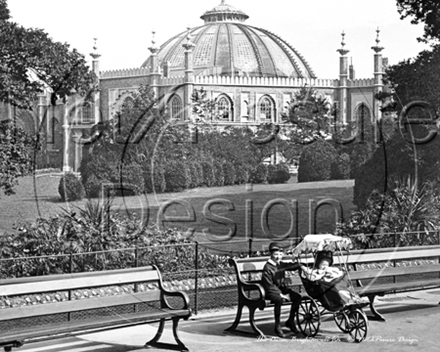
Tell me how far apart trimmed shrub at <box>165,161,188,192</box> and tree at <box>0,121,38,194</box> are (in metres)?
16.1

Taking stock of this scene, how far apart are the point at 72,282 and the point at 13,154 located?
8.49 m

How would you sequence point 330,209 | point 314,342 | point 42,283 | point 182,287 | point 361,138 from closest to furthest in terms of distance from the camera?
point 42,283 < point 314,342 < point 182,287 < point 330,209 < point 361,138

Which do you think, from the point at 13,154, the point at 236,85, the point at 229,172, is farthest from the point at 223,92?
the point at 13,154

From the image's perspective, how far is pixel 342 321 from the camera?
8906mm

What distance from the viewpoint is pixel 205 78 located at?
2576 inches

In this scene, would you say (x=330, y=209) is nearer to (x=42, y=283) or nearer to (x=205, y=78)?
(x=42, y=283)

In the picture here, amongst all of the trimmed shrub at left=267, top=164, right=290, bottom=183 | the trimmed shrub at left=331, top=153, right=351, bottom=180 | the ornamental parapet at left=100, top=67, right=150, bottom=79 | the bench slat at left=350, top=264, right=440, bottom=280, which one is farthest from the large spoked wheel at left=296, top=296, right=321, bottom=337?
the ornamental parapet at left=100, top=67, right=150, bottom=79

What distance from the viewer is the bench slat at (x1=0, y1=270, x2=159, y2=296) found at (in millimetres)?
7637

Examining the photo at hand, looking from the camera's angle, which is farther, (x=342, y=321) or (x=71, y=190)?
(x=71, y=190)

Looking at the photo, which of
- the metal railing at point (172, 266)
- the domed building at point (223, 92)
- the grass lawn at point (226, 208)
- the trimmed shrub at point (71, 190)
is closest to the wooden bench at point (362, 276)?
the metal railing at point (172, 266)

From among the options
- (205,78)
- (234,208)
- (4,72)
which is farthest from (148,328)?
(205,78)

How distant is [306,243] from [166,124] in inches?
1153

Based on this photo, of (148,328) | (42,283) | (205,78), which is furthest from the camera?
(205,78)

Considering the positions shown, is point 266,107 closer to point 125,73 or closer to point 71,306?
point 125,73
